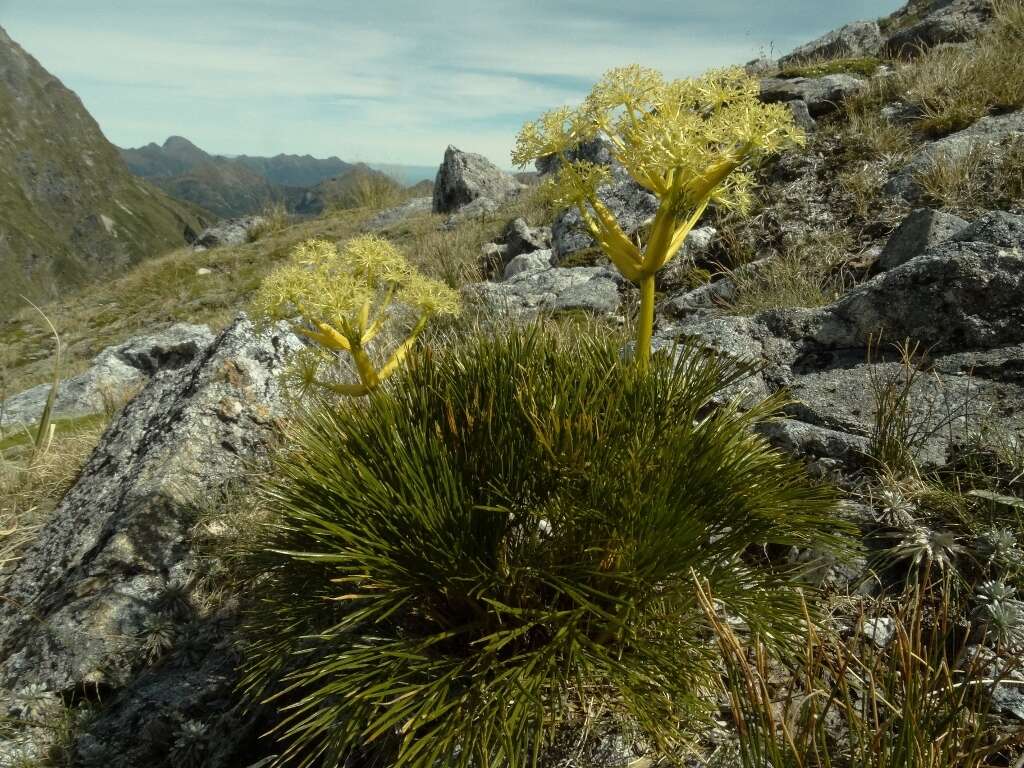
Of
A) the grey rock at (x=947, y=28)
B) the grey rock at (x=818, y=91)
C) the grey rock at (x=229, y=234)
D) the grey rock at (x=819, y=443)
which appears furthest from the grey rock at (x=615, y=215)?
the grey rock at (x=229, y=234)

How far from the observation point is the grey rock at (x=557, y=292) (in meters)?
5.20

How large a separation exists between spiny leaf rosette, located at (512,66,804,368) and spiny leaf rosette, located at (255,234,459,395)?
25.8 inches

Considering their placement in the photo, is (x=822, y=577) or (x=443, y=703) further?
(x=822, y=577)

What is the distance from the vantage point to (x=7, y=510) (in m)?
4.45

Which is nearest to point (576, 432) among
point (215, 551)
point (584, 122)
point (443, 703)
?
point (443, 703)

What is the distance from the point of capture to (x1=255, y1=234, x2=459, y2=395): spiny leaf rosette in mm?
2086

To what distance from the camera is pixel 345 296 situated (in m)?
2.08

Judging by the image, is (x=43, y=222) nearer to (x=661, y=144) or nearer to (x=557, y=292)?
(x=557, y=292)

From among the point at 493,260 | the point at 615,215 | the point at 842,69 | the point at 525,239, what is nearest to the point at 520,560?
the point at 615,215

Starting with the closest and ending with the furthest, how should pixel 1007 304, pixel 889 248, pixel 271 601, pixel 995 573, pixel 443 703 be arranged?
pixel 443 703 → pixel 271 601 → pixel 995 573 → pixel 1007 304 → pixel 889 248

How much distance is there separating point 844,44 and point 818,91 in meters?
8.15

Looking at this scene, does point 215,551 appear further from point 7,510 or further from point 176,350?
point 176,350

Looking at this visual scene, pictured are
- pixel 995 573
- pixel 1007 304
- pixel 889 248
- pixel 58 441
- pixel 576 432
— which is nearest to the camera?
pixel 576 432

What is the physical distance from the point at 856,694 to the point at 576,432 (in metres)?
1.21
